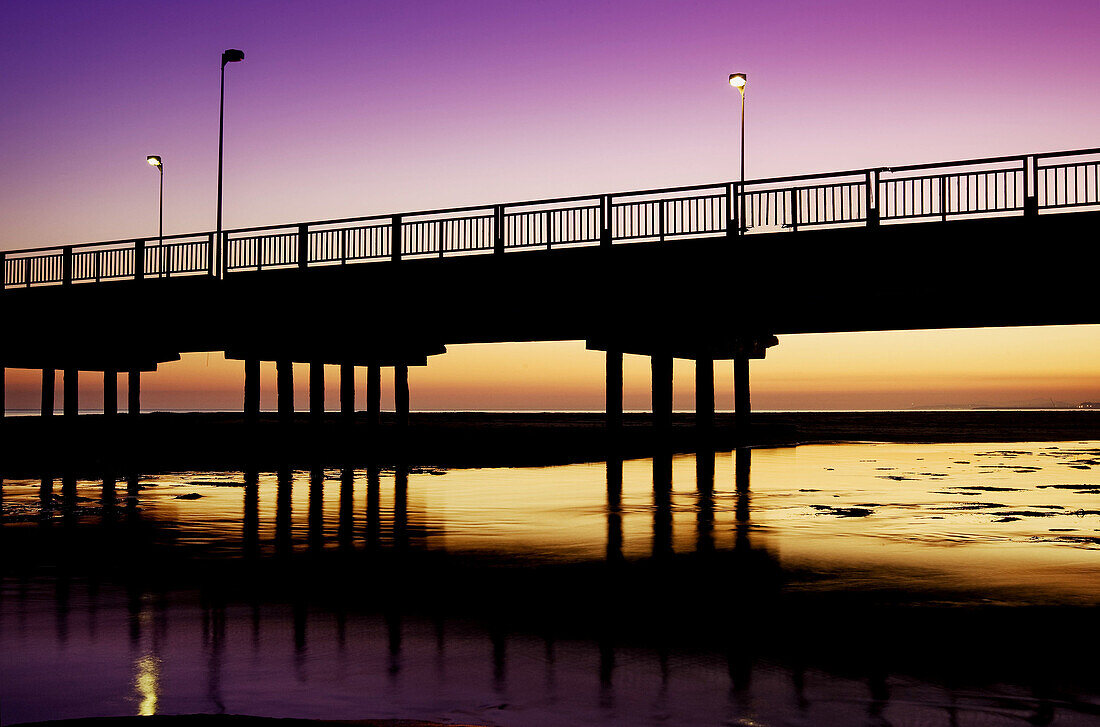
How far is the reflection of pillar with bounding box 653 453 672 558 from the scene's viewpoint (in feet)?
47.1

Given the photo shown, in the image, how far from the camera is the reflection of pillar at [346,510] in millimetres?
15109

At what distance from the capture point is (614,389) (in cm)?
4072

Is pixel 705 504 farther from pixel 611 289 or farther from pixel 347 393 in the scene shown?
pixel 347 393

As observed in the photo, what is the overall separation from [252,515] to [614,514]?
582 cm

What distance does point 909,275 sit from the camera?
86.0 ft

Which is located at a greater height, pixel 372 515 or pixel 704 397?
pixel 704 397

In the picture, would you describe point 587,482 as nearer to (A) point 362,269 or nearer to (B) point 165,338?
(A) point 362,269

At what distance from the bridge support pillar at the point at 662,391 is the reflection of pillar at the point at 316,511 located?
47.6 ft

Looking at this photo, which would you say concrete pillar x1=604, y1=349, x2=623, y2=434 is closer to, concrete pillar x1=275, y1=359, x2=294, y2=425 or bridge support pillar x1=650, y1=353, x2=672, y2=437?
bridge support pillar x1=650, y1=353, x2=672, y2=437

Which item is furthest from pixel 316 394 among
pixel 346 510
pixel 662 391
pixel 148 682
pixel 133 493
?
pixel 148 682

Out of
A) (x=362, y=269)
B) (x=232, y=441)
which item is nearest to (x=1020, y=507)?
(x=362, y=269)

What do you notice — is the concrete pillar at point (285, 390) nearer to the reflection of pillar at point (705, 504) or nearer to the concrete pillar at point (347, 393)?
the concrete pillar at point (347, 393)

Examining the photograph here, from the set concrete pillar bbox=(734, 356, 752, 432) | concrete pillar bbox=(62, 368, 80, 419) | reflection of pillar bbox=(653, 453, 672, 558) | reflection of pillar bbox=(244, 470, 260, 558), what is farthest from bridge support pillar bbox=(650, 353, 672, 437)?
concrete pillar bbox=(62, 368, 80, 419)

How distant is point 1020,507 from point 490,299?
16736 millimetres
